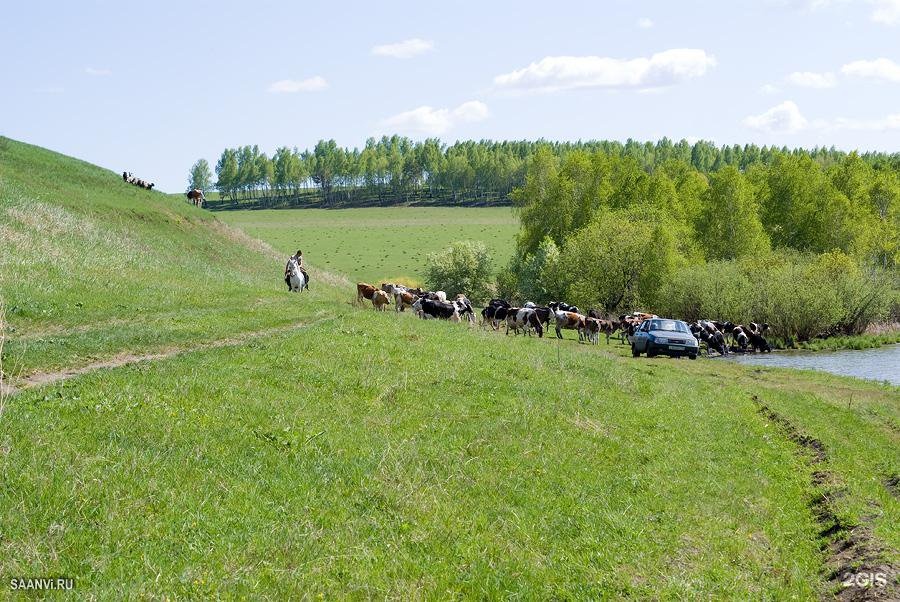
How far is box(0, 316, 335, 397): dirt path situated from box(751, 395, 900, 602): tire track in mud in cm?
1207

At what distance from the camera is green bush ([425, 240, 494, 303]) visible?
3295 inches

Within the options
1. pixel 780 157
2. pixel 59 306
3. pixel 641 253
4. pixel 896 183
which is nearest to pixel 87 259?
pixel 59 306

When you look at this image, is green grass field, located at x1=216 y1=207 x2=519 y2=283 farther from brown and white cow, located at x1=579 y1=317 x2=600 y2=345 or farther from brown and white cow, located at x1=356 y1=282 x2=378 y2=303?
brown and white cow, located at x1=579 y1=317 x2=600 y2=345

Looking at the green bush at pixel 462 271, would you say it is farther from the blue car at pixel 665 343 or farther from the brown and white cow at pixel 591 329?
the blue car at pixel 665 343

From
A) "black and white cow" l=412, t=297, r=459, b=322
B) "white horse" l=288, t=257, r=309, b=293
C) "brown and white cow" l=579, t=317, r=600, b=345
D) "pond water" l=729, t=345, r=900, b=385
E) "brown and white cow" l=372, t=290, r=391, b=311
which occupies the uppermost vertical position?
"white horse" l=288, t=257, r=309, b=293

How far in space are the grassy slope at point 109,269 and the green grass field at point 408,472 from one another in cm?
29

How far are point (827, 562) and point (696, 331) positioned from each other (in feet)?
122

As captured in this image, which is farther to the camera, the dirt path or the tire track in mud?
the dirt path

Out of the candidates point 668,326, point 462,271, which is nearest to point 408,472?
point 668,326

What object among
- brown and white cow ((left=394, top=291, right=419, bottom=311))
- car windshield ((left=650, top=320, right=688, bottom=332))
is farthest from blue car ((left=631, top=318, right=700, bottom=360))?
brown and white cow ((left=394, top=291, right=419, bottom=311))

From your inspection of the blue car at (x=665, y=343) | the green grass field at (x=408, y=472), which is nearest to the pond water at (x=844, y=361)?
the blue car at (x=665, y=343)

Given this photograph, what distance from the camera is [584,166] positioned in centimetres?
8862

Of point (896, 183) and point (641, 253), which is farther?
point (896, 183)

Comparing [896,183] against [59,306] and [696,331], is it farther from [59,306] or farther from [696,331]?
[59,306]
